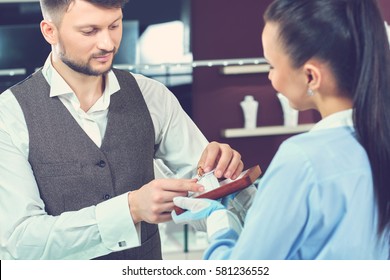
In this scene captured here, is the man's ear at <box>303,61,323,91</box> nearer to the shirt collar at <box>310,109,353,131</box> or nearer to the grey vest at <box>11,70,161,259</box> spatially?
the shirt collar at <box>310,109,353,131</box>

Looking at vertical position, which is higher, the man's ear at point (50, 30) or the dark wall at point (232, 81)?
the man's ear at point (50, 30)

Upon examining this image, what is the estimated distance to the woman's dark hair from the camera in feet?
3.20

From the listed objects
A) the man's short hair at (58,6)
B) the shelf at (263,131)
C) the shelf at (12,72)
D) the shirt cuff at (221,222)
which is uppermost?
the man's short hair at (58,6)

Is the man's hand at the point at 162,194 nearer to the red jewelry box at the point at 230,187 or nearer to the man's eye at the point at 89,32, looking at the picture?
the red jewelry box at the point at 230,187

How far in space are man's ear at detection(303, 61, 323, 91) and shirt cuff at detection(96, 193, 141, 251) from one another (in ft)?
1.66

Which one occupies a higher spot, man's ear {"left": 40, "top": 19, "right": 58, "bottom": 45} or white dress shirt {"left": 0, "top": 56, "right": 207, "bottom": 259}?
man's ear {"left": 40, "top": 19, "right": 58, "bottom": 45}

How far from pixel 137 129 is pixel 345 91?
0.62 m

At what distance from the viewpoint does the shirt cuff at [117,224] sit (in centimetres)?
137

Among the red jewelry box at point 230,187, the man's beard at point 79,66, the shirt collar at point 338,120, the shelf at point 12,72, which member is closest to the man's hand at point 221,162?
the red jewelry box at point 230,187

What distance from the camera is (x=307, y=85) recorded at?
104 cm

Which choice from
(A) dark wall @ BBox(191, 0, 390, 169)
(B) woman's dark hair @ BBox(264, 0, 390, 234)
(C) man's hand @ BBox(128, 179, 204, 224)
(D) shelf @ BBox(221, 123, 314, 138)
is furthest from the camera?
(D) shelf @ BBox(221, 123, 314, 138)

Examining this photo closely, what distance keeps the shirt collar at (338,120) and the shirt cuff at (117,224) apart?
0.49 metres

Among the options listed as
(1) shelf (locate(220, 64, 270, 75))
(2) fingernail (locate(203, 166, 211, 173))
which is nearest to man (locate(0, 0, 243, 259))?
(2) fingernail (locate(203, 166, 211, 173))
